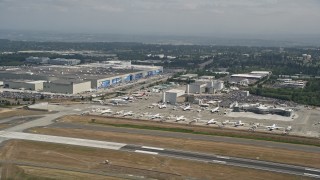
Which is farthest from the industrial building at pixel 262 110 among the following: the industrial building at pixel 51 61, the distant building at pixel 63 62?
the industrial building at pixel 51 61

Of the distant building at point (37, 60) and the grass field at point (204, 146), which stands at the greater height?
the distant building at point (37, 60)

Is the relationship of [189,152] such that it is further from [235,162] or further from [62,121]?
[62,121]

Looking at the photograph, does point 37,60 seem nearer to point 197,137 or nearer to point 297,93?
point 297,93

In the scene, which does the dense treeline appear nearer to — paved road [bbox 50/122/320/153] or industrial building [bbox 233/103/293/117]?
industrial building [bbox 233/103/293/117]

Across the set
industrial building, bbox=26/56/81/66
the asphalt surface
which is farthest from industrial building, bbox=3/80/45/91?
industrial building, bbox=26/56/81/66

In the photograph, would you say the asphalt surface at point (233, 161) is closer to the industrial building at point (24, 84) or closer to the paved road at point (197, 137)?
the paved road at point (197, 137)

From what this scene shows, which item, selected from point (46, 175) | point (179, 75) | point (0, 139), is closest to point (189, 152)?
point (46, 175)

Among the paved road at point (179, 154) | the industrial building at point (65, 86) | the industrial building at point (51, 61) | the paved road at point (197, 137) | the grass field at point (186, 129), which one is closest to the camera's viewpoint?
the paved road at point (179, 154)
